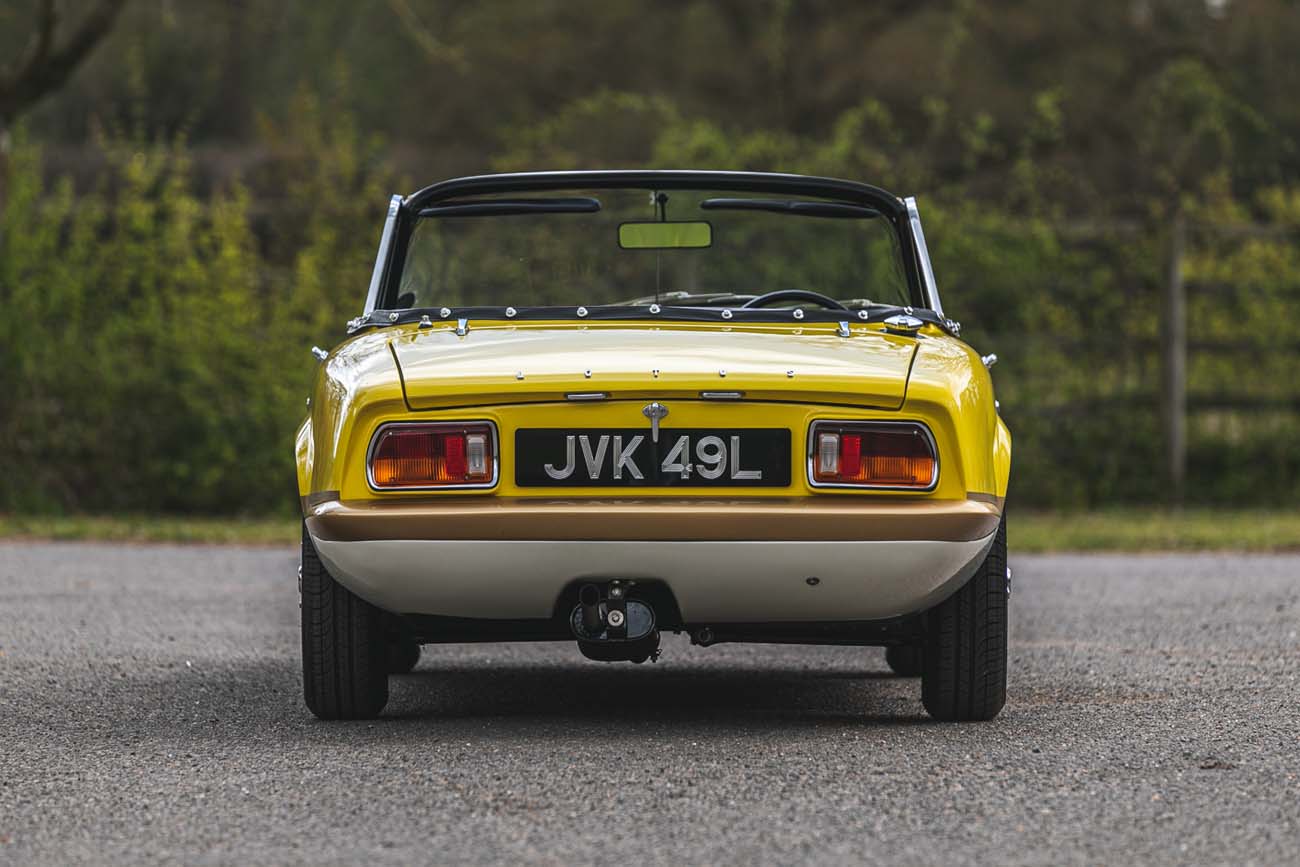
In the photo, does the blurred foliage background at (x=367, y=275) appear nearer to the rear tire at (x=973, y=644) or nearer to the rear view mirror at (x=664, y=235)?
the rear view mirror at (x=664, y=235)

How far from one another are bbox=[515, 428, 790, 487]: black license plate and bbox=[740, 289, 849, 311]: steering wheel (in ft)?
3.05

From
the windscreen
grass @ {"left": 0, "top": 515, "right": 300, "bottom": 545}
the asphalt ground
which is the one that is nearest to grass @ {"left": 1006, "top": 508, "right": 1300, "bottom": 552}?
the asphalt ground

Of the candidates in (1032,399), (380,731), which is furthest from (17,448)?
(380,731)

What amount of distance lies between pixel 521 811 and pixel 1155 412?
11.1 m

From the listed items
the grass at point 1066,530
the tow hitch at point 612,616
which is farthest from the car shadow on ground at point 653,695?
the grass at point 1066,530

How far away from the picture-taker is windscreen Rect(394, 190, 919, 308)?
18.1ft

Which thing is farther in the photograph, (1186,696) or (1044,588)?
(1044,588)

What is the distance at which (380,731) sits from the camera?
4.73 metres

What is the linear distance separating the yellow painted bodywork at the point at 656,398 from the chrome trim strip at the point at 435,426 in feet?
0.03

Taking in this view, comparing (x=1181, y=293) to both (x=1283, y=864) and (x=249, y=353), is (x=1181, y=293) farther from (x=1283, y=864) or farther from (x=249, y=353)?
(x=1283, y=864)

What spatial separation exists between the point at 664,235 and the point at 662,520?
1.38m

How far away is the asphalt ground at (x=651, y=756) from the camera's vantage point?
11.4 feet

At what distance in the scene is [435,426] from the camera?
4.36m

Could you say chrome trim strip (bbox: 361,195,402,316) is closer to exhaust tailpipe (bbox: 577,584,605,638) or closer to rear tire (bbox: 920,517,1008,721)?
exhaust tailpipe (bbox: 577,584,605,638)
